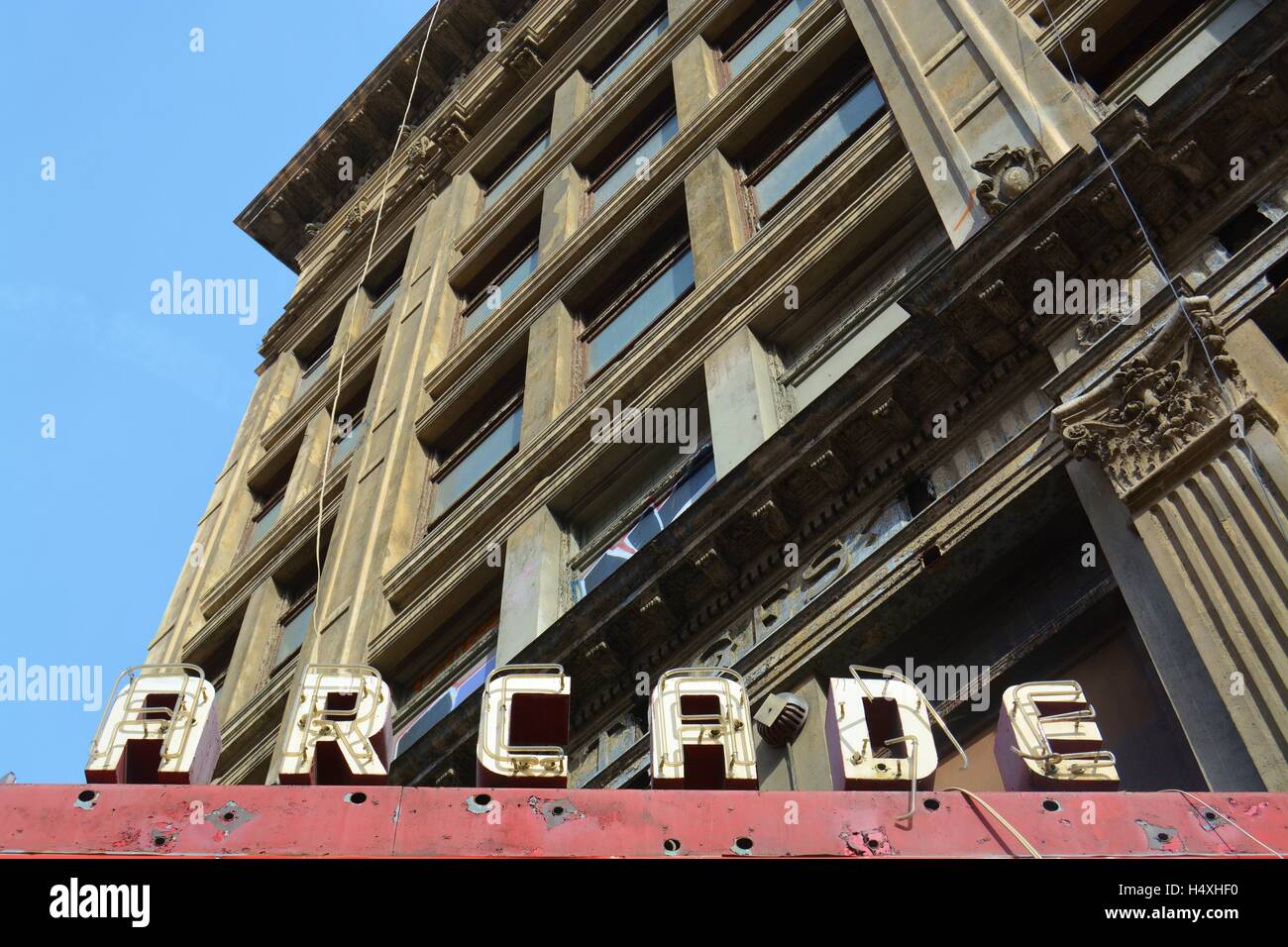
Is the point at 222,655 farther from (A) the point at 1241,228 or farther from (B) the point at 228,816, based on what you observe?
(B) the point at 228,816

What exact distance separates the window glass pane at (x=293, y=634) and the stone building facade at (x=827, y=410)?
69 mm

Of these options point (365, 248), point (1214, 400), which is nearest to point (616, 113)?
point (365, 248)

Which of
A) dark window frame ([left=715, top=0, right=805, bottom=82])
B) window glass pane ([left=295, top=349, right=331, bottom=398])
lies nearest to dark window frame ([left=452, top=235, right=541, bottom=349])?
dark window frame ([left=715, top=0, right=805, bottom=82])

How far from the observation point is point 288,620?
72.2 feet

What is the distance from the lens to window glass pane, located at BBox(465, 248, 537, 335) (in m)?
24.1

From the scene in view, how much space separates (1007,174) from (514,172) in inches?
662

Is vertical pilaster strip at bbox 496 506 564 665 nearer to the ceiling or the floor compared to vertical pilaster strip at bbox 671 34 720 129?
nearer to the floor

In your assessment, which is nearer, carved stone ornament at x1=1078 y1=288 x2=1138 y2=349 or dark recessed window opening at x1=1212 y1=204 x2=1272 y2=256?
dark recessed window opening at x1=1212 y1=204 x2=1272 y2=256

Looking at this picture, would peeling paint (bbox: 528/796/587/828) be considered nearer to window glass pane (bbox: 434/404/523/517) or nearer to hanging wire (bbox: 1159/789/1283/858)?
hanging wire (bbox: 1159/789/1283/858)

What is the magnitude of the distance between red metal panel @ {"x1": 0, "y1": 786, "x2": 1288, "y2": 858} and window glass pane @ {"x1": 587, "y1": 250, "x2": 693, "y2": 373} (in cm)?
1241

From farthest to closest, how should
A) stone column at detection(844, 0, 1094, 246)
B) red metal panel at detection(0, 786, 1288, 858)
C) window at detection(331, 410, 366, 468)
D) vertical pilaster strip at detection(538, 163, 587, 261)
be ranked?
window at detection(331, 410, 366, 468) < vertical pilaster strip at detection(538, 163, 587, 261) < stone column at detection(844, 0, 1094, 246) < red metal panel at detection(0, 786, 1288, 858)

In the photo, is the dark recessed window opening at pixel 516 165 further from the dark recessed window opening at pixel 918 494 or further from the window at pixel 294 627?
the dark recessed window opening at pixel 918 494

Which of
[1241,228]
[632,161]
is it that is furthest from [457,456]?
[1241,228]
